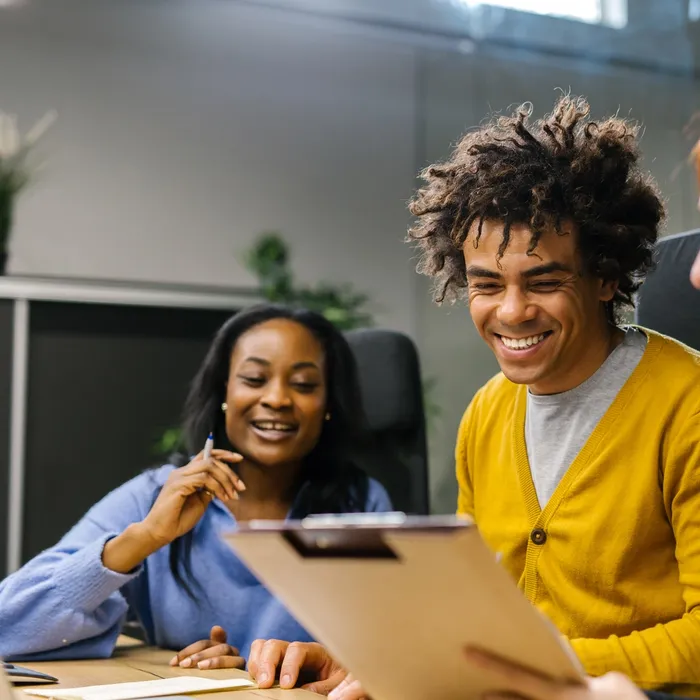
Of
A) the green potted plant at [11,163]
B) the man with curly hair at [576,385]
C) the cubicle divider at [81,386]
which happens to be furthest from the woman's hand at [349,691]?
the green potted plant at [11,163]

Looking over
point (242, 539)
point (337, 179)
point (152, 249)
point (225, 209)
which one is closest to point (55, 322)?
point (152, 249)

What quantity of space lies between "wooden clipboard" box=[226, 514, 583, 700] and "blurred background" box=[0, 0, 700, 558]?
263 cm

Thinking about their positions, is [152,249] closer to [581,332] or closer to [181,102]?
[181,102]

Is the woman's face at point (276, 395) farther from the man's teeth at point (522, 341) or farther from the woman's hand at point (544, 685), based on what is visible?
the woman's hand at point (544, 685)

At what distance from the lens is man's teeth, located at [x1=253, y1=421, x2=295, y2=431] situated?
6.57 ft

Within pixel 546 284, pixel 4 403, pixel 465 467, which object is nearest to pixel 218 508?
pixel 465 467

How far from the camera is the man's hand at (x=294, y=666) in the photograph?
1.40 metres

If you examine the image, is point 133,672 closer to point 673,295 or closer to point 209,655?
point 209,655

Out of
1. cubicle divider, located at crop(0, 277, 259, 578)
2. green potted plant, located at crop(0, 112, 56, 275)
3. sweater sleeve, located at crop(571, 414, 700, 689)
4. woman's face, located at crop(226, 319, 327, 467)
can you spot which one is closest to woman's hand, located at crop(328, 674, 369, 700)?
sweater sleeve, located at crop(571, 414, 700, 689)

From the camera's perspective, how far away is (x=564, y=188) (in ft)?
4.42

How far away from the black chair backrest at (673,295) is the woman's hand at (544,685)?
2.81ft

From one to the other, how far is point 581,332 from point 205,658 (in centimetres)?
76

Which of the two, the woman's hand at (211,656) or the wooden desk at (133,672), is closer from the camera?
the wooden desk at (133,672)

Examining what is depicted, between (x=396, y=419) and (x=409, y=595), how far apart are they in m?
1.41
